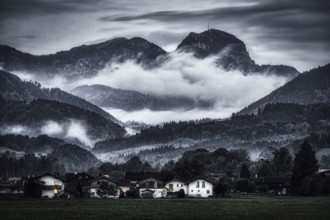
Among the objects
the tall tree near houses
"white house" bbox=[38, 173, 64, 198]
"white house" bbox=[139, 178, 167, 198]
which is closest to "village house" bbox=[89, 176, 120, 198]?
"white house" bbox=[139, 178, 167, 198]

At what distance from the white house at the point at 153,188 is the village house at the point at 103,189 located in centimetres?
722

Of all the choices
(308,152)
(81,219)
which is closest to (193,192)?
(308,152)

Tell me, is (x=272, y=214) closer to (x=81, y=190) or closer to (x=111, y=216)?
(x=111, y=216)

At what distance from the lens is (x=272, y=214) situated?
85.3 metres

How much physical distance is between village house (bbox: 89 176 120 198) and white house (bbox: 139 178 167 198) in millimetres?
7223

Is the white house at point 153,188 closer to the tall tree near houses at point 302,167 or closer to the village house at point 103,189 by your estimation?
the village house at point 103,189

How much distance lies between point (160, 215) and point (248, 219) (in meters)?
11.0

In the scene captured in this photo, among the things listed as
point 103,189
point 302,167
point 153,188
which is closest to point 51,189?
point 103,189

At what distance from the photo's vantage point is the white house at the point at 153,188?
609 ft

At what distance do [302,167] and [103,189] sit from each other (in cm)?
4575

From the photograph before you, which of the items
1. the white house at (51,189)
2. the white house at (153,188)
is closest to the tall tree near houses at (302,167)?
the white house at (153,188)

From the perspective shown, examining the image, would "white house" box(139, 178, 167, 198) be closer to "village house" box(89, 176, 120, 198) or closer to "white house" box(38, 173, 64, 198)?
"village house" box(89, 176, 120, 198)

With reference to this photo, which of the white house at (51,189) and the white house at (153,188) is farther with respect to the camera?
the white house at (153,188)

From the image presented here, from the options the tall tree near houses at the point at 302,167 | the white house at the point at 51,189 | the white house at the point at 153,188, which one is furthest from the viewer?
the white house at the point at 153,188
